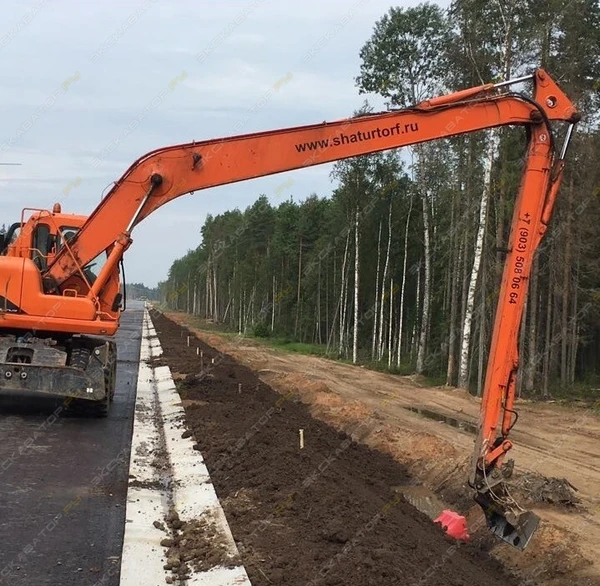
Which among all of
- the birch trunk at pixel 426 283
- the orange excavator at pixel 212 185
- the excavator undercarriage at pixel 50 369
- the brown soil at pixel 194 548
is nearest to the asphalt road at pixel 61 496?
the brown soil at pixel 194 548

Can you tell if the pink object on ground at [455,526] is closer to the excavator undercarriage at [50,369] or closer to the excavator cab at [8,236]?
the excavator undercarriage at [50,369]

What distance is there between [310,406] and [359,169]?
68.0 feet

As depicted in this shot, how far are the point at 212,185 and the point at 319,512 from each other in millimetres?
5189

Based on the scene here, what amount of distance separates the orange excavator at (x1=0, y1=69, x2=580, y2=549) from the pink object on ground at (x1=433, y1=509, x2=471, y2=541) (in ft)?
2.65

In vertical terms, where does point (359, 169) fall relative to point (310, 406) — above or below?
above

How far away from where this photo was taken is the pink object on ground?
7.39m

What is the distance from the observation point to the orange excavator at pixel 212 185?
21.7 feet

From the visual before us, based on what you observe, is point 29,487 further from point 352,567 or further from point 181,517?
point 352,567

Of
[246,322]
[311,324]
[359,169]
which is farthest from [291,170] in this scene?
[246,322]

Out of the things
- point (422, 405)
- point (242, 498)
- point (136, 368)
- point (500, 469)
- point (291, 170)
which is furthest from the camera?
point (136, 368)

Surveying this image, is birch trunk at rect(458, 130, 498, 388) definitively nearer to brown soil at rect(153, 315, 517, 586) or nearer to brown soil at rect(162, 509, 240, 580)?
brown soil at rect(153, 315, 517, 586)

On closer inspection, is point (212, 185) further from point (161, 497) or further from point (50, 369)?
point (161, 497)

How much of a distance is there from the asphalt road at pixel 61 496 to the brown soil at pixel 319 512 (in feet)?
3.58

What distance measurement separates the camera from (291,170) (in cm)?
909
